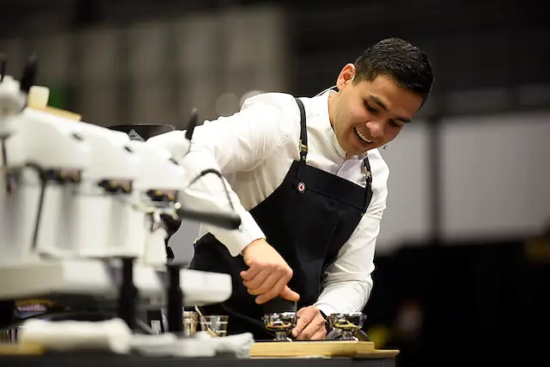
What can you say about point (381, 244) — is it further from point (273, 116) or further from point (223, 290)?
point (223, 290)

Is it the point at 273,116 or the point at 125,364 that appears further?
the point at 273,116

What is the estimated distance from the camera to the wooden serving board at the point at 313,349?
5.70 feet

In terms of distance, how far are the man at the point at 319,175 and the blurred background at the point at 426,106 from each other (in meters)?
3.69

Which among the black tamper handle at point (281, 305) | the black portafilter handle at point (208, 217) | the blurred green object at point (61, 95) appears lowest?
the black tamper handle at point (281, 305)

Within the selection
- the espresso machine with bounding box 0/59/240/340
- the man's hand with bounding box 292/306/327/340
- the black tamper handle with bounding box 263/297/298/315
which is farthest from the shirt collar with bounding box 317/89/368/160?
the espresso machine with bounding box 0/59/240/340

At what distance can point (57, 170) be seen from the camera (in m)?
1.41

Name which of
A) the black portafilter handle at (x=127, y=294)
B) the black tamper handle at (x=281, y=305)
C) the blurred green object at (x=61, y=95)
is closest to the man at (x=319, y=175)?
the black tamper handle at (x=281, y=305)

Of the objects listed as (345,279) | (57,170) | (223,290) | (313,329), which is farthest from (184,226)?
(57,170)

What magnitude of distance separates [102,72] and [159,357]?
25.0 feet

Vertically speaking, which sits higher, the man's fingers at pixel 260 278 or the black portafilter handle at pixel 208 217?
the black portafilter handle at pixel 208 217

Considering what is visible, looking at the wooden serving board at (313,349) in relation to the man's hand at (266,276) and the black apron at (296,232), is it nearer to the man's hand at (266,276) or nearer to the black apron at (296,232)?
the man's hand at (266,276)

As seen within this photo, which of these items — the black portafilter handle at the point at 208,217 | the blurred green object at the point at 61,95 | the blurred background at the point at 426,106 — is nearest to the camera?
the black portafilter handle at the point at 208,217

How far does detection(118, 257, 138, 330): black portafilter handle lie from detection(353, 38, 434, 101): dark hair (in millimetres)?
1108

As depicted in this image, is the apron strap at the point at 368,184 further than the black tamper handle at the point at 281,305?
Yes
